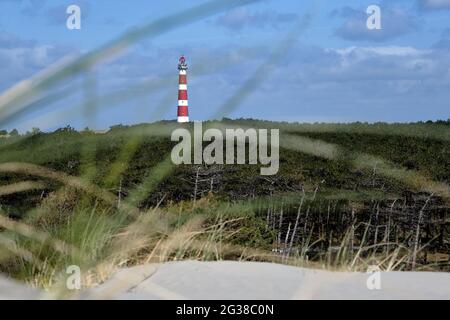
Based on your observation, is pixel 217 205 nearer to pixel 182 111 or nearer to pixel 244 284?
pixel 244 284

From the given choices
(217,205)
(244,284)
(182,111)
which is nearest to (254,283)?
(244,284)

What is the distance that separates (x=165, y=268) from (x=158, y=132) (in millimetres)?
697

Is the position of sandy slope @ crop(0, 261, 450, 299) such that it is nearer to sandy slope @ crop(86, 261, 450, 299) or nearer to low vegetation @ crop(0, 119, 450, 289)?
sandy slope @ crop(86, 261, 450, 299)

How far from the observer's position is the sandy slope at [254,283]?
7.35 feet

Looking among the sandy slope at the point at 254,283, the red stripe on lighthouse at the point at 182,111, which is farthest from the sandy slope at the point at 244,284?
the red stripe on lighthouse at the point at 182,111

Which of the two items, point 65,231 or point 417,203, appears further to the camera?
point 417,203

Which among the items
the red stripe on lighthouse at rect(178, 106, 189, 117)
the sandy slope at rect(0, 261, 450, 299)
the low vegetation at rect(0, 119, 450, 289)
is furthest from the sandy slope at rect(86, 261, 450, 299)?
the red stripe on lighthouse at rect(178, 106, 189, 117)

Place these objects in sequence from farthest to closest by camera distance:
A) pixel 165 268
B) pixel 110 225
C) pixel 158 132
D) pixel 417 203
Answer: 1. pixel 417 203
2. pixel 110 225
3. pixel 165 268
4. pixel 158 132

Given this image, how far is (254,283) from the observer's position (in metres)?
2.38

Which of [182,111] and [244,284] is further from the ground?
[182,111]

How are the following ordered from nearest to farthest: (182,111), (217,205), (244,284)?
(244,284) → (217,205) → (182,111)
